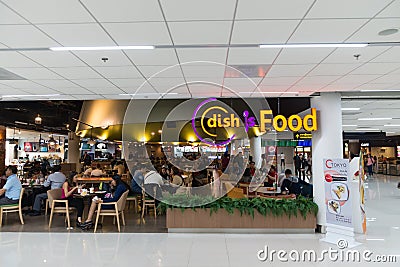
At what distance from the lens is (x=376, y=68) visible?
15.9 ft

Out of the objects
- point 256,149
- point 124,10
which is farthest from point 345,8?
point 256,149

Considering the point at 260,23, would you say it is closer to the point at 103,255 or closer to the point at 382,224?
the point at 103,255

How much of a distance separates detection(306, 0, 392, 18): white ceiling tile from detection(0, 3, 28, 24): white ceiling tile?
111 inches

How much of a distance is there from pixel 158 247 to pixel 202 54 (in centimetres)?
351

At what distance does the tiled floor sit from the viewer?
4.82 m

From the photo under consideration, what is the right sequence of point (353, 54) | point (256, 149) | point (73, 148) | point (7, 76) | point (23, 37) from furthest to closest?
point (73, 148), point (256, 149), point (7, 76), point (353, 54), point (23, 37)

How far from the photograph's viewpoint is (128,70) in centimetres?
501

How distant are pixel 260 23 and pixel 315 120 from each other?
13.0ft

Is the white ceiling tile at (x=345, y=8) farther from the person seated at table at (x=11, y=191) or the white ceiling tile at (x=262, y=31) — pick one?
the person seated at table at (x=11, y=191)

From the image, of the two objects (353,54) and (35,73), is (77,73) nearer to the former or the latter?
(35,73)

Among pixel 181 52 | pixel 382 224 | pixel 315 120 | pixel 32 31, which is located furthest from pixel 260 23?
pixel 382 224

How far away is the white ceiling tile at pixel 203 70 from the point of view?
4.75 meters

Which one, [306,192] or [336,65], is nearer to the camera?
[336,65]

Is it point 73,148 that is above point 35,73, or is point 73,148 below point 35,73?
below
